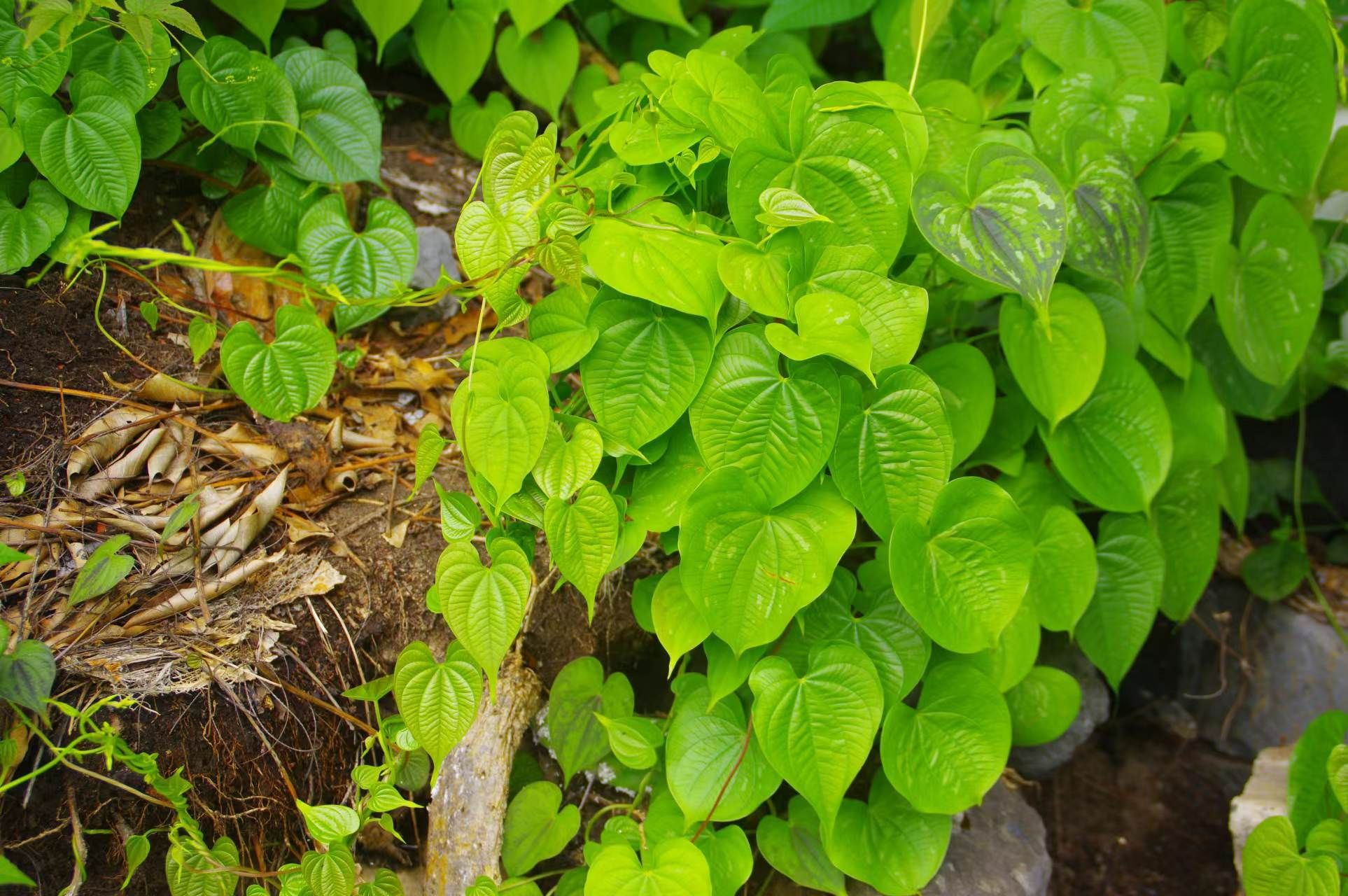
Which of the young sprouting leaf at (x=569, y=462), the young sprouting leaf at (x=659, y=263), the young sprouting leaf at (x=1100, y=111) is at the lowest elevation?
the young sprouting leaf at (x=569, y=462)

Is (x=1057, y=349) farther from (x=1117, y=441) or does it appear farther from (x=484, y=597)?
(x=484, y=597)

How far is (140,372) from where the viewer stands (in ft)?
4.19

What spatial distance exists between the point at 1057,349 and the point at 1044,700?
0.57 metres

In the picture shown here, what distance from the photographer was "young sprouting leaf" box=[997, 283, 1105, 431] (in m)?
1.22

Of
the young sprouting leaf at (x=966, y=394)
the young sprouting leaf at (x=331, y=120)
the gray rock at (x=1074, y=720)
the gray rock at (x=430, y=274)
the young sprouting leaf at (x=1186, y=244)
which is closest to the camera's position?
the young sprouting leaf at (x=966, y=394)

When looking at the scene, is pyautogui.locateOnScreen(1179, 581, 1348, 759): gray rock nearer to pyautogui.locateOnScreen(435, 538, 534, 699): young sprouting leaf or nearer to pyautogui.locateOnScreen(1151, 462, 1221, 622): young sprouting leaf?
pyautogui.locateOnScreen(1151, 462, 1221, 622): young sprouting leaf

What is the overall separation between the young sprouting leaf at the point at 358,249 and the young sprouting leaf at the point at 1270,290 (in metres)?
1.28

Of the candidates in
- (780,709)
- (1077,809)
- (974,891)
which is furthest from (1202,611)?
(780,709)

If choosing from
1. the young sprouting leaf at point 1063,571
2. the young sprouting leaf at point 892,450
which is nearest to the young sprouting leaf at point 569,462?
the young sprouting leaf at point 892,450

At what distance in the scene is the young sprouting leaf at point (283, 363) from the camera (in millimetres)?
1200

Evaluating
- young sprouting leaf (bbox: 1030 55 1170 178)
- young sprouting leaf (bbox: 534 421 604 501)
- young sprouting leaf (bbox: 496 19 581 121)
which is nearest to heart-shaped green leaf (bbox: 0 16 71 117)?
young sprouting leaf (bbox: 496 19 581 121)

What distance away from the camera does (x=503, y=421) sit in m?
1.00

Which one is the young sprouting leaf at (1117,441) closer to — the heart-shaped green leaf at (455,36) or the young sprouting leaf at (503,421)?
the young sprouting leaf at (503,421)

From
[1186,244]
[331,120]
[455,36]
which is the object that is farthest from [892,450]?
[455,36]
